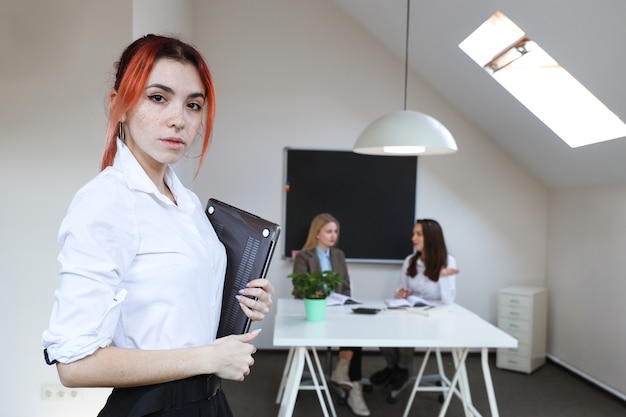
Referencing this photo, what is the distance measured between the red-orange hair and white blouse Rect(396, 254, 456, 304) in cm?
346

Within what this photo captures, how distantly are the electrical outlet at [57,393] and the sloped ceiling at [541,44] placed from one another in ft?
10.9

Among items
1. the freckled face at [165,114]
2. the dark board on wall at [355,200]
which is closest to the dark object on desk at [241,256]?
the freckled face at [165,114]

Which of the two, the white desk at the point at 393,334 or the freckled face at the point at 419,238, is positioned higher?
the freckled face at the point at 419,238

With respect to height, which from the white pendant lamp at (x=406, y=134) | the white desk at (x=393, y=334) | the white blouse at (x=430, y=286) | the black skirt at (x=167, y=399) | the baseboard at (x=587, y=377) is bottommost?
the baseboard at (x=587, y=377)

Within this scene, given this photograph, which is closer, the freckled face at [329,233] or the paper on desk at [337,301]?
the paper on desk at [337,301]

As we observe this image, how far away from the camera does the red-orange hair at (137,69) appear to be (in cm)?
101

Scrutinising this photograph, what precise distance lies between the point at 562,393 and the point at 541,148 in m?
2.04

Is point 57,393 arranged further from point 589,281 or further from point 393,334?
point 589,281

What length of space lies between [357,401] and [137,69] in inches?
135

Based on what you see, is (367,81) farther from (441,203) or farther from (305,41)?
(441,203)

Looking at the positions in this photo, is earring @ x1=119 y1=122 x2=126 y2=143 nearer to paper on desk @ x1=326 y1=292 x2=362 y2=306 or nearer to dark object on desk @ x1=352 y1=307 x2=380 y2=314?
dark object on desk @ x1=352 y1=307 x2=380 y2=314

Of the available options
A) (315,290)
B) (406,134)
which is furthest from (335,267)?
(406,134)

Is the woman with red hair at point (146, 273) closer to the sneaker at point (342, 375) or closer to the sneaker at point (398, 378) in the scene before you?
the sneaker at point (342, 375)

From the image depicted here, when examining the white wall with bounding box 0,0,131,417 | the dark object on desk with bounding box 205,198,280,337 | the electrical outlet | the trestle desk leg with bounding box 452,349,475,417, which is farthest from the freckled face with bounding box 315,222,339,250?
the dark object on desk with bounding box 205,198,280,337
